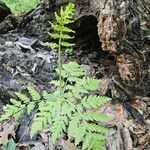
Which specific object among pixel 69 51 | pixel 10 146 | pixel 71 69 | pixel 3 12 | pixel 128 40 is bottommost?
pixel 10 146

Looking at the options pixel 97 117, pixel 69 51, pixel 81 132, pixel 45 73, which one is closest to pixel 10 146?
pixel 81 132

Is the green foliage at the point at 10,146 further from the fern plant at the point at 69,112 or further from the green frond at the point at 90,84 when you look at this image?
the green frond at the point at 90,84

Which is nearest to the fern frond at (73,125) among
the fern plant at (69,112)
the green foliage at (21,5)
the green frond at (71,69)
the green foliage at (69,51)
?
the fern plant at (69,112)

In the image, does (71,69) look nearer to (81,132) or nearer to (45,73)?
(81,132)

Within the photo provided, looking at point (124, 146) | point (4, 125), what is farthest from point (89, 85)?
point (4, 125)

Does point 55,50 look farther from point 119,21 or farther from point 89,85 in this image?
point 89,85

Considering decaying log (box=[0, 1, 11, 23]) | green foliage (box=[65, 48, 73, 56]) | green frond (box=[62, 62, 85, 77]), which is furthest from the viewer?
decaying log (box=[0, 1, 11, 23])

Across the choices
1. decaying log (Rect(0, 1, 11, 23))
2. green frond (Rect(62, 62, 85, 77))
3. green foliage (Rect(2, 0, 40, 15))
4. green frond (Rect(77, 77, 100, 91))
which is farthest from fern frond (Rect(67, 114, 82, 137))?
green foliage (Rect(2, 0, 40, 15))

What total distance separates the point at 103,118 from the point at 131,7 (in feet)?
4.81

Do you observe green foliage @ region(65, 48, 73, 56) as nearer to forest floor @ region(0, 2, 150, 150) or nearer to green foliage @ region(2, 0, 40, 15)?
forest floor @ region(0, 2, 150, 150)

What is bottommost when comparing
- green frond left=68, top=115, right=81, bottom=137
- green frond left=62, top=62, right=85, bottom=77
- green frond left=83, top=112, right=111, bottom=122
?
green frond left=68, top=115, right=81, bottom=137

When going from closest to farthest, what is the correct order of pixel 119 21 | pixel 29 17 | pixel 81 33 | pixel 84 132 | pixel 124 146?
pixel 84 132 < pixel 124 146 < pixel 119 21 < pixel 81 33 < pixel 29 17

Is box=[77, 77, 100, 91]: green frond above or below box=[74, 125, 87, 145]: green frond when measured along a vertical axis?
above

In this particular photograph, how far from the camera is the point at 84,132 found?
226 cm
